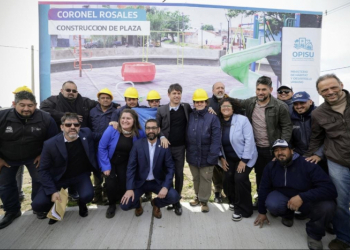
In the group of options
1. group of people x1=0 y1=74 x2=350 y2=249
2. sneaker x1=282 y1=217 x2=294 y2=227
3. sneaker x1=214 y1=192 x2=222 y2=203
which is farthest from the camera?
sneaker x1=214 y1=192 x2=222 y2=203

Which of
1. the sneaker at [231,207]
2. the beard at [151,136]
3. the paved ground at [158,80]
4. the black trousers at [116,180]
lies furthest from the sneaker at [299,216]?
the paved ground at [158,80]

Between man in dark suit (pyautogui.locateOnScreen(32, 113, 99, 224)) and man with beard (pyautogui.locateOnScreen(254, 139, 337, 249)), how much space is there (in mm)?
2577

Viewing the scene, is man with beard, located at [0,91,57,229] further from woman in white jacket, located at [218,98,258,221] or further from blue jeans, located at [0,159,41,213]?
woman in white jacket, located at [218,98,258,221]

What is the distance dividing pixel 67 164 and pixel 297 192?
325 centimetres

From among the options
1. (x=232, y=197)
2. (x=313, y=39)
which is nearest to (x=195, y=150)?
(x=232, y=197)

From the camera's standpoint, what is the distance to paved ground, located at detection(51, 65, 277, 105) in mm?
7066

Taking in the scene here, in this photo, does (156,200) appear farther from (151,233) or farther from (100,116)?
(100,116)

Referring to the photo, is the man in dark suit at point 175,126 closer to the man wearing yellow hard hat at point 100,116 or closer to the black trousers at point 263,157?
the man wearing yellow hard hat at point 100,116

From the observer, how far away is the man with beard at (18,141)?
128 inches

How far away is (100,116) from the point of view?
4.06 meters

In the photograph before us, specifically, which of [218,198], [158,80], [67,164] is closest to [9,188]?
[67,164]

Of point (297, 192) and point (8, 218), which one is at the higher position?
point (297, 192)

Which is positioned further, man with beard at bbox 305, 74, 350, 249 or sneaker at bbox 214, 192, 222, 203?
sneaker at bbox 214, 192, 222, 203

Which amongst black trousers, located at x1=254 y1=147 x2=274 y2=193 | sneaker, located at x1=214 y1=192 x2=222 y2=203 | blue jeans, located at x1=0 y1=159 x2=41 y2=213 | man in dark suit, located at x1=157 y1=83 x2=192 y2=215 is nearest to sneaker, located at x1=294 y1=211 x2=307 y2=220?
black trousers, located at x1=254 y1=147 x2=274 y2=193
